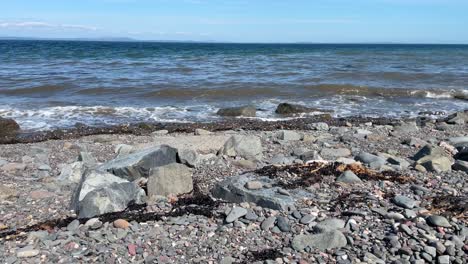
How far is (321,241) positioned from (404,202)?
144cm

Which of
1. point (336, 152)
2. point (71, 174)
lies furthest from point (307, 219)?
point (336, 152)

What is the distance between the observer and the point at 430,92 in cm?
2053

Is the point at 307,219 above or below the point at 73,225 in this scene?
above

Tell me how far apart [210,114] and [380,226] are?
1058 cm

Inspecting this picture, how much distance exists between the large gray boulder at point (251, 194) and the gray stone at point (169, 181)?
414 mm

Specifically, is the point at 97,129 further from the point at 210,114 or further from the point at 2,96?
the point at 2,96

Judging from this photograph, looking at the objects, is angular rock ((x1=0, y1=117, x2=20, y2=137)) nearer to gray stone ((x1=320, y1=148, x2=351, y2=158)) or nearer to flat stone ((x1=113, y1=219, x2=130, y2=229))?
gray stone ((x1=320, y1=148, x2=351, y2=158))

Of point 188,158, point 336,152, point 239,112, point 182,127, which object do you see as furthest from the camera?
point 239,112

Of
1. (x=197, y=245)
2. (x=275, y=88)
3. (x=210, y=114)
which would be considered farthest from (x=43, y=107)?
(x=197, y=245)

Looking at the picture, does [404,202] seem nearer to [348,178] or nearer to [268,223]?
[348,178]

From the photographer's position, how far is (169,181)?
5.80 metres

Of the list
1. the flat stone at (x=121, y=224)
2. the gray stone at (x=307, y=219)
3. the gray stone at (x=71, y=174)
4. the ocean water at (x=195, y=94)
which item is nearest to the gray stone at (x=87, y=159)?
the gray stone at (x=71, y=174)

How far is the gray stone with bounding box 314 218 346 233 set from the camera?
176 inches

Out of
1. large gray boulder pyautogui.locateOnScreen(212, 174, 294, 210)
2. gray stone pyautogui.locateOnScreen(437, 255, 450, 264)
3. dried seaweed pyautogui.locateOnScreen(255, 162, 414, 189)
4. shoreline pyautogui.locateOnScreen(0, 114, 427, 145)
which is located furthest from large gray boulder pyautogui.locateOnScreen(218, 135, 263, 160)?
shoreline pyautogui.locateOnScreen(0, 114, 427, 145)
